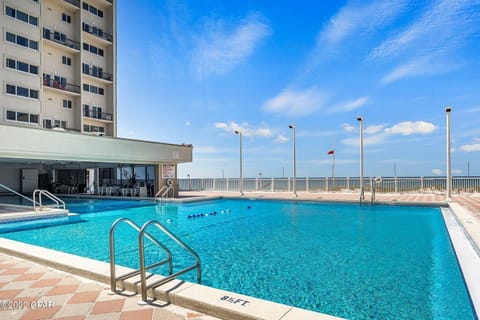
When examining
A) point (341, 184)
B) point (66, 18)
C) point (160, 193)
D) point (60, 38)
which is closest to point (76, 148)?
point (160, 193)

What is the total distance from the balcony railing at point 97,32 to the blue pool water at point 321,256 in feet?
67.6

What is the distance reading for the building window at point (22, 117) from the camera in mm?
19016

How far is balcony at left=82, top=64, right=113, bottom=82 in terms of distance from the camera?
24312 millimetres

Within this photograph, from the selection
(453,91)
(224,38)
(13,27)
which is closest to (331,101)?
(453,91)

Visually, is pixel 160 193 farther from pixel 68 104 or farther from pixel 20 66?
pixel 20 66

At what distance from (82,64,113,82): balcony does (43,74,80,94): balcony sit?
1819 millimetres

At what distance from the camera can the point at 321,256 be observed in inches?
217

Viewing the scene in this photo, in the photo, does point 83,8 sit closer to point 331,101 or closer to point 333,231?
point 331,101

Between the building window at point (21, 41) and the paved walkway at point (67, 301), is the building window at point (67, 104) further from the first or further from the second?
the paved walkway at point (67, 301)

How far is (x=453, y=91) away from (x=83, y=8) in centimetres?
2772

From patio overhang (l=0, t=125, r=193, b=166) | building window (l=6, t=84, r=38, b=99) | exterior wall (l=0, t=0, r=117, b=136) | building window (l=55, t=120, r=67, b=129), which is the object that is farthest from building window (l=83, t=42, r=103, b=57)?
patio overhang (l=0, t=125, r=193, b=166)

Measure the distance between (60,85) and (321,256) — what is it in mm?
24041

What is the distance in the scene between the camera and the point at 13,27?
63.8 ft

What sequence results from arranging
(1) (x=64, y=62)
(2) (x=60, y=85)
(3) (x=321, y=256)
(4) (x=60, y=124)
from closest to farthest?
(3) (x=321, y=256)
(2) (x=60, y=85)
(4) (x=60, y=124)
(1) (x=64, y=62)
